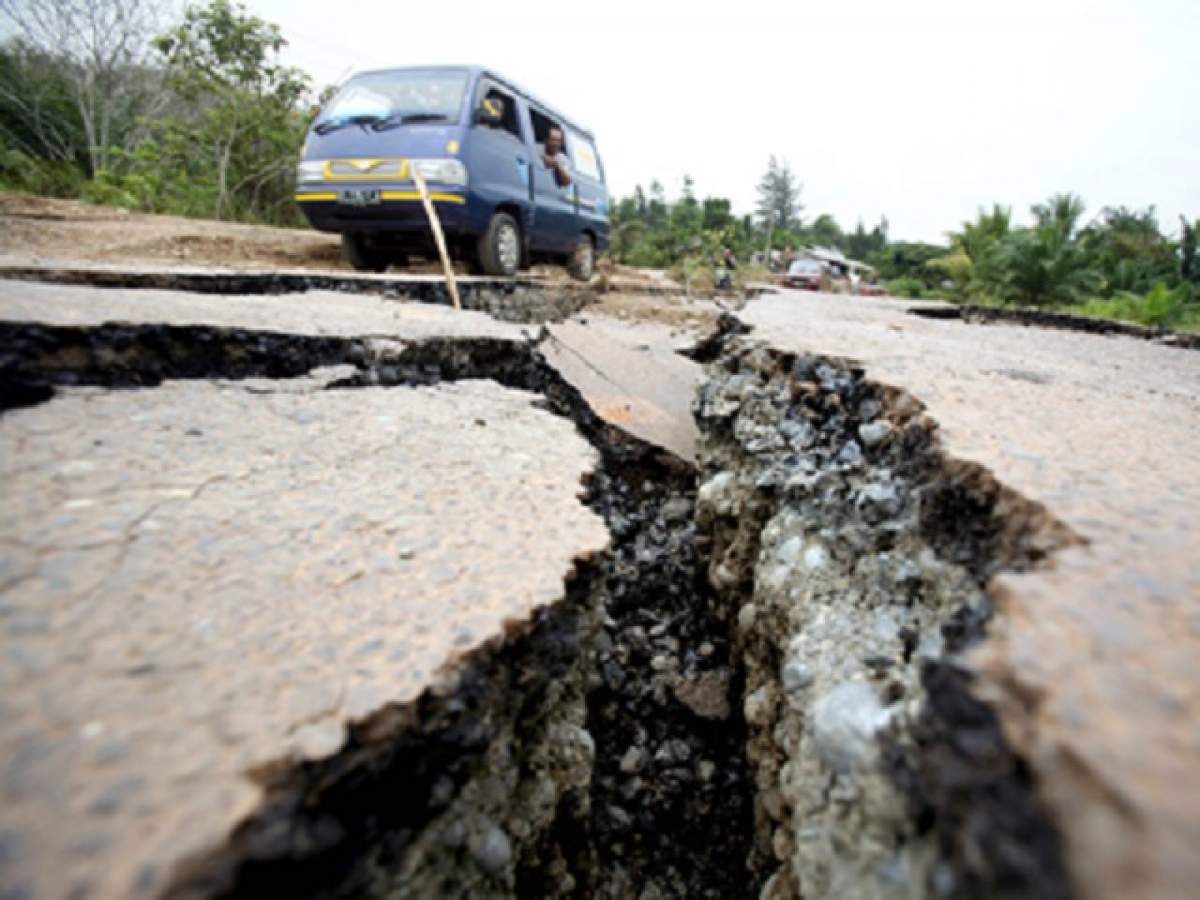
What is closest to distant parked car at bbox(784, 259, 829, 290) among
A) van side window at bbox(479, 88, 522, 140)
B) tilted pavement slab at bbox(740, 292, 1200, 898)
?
van side window at bbox(479, 88, 522, 140)

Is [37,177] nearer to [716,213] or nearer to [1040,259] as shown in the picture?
[1040,259]

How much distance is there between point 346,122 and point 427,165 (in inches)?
30.6

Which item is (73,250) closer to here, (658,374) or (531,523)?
(658,374)

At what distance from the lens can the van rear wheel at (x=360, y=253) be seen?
485cm

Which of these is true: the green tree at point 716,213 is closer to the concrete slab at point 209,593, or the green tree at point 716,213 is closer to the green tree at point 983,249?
the green tree at point 983,249

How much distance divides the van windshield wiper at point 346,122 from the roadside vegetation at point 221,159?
5.64m

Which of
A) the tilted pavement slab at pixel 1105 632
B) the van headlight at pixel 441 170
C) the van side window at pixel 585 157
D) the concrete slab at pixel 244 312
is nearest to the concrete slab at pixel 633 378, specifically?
the concrete slab at pixel 244 312

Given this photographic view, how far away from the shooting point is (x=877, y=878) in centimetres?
58

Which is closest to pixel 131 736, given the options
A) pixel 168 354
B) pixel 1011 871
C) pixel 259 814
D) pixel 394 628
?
pixel 259 814

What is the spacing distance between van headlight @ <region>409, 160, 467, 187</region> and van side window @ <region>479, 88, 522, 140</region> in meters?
0.73

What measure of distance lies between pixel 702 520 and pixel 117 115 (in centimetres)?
2023

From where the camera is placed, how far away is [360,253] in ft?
16.3

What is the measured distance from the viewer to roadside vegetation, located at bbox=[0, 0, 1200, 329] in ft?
32.7

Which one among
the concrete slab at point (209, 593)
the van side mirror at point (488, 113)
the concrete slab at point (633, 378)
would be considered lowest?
the concrete slab at point (633, 378)
